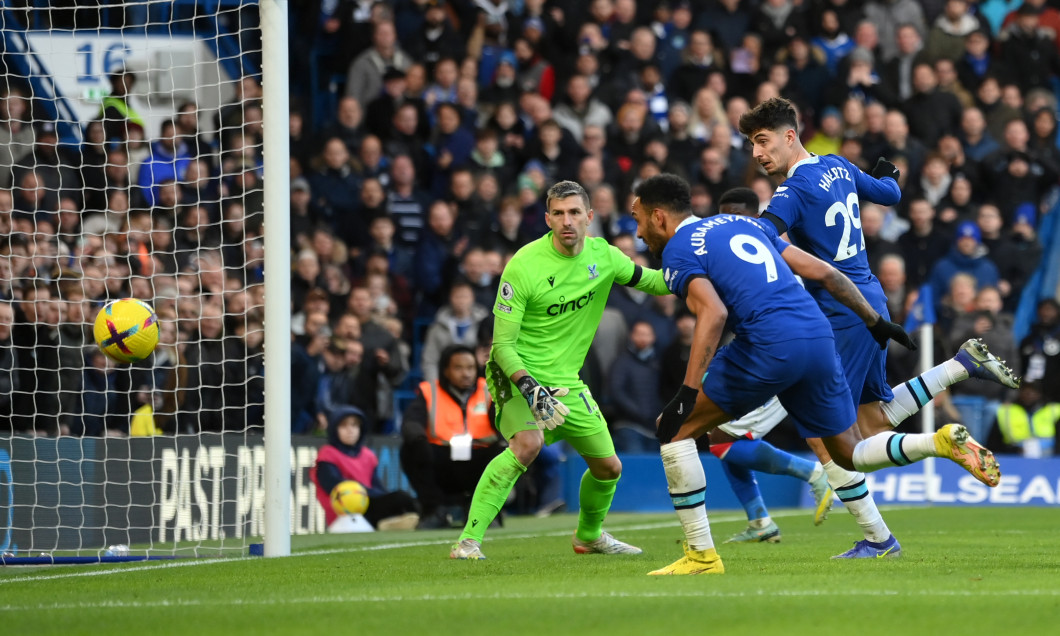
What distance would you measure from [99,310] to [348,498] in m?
3.22

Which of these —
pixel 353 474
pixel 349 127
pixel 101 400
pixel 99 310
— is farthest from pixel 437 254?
pixel 99 310

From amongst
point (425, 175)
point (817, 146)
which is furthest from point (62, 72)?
point (817, 146)

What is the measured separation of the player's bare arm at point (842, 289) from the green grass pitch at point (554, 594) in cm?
121

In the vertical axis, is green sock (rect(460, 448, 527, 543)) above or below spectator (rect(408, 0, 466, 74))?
below

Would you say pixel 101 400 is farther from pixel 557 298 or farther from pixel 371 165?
pixel 371 165

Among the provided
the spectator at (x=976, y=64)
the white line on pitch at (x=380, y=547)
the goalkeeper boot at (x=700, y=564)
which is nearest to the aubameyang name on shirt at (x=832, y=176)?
the goalkeeper boot at (x=700, y=564)

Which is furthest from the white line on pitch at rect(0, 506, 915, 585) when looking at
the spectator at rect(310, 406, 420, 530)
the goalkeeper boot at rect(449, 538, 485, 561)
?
the spectator at rect(310, 406, 420, 530)

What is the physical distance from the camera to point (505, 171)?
16641 mm

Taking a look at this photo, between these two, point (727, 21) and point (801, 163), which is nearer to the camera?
point (801, 163)

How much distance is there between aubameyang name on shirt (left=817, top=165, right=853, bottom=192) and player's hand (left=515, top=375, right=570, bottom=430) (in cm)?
188

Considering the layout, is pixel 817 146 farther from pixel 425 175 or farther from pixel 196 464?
pixel 196 464

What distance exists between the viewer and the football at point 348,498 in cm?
1267

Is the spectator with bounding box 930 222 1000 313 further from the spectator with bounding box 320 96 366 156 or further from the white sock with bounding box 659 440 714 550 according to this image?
the white sock with bounding box 659 440 714 550

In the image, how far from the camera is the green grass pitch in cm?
522
